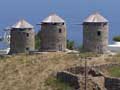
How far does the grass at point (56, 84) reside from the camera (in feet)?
138

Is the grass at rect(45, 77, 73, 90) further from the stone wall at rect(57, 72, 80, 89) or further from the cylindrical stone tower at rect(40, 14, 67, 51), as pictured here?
the cylindrical stone tower at rect(40, 14, 67, 51)

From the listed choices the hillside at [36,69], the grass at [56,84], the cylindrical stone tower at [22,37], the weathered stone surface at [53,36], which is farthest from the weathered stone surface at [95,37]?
the grass at [56,84]

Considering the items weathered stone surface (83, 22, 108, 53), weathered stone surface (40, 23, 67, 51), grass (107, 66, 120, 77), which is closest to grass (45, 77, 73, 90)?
grass (107, 66, 120, 77)

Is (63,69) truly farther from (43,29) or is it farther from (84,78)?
(43,29)

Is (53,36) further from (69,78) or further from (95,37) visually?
(69,78)

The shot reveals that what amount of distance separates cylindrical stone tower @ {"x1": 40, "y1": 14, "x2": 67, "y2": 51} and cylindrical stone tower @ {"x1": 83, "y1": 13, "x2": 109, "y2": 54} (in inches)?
88.6

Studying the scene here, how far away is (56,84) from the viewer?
43.0 meters

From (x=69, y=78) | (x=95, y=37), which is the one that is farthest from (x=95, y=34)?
(x=69, y=78)

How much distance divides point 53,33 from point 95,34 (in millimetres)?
3403

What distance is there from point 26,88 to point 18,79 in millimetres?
2126

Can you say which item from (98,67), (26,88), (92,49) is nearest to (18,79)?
(26,88)

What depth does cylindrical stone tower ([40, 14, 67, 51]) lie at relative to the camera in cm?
5322

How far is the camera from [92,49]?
171 feet

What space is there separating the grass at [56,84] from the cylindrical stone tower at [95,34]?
8196mm
